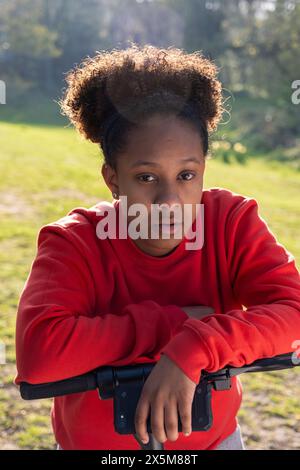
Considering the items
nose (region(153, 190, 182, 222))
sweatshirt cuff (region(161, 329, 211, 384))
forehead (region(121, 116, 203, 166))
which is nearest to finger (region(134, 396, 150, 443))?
sweatshirt cuff (region(161, 329, 211, 384))

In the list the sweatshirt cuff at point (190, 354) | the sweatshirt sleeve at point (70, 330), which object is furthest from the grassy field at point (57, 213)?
the sweatshirt cuff at point (190, 354)

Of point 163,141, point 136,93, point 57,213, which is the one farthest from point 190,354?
point 57,213

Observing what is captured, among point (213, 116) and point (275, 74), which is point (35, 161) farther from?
point (213, 116)

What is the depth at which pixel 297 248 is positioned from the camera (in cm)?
734

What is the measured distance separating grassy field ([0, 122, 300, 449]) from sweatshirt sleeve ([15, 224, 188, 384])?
0.54 meters

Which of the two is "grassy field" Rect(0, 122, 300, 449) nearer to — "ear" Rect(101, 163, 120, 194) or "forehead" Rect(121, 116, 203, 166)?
"ear" Rect(101, 163, 120, 194)

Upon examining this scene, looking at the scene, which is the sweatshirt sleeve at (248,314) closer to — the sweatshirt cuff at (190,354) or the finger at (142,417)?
the sweatshirt cuff at (190,354)

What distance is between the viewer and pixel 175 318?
1.48 m

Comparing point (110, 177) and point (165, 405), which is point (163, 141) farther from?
point (165, 405)

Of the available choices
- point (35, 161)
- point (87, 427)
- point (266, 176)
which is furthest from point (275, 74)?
point (87, 427)

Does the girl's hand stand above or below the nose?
below

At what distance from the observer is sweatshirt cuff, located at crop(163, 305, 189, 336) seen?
1.45 metres

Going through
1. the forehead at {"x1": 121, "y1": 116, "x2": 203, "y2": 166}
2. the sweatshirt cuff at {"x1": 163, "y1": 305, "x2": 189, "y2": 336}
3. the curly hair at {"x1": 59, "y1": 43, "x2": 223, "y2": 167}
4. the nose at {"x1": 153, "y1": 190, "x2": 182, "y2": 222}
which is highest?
the curly hair at {"x1": 59, "y1": 43, "x2": 223, "y2": 167}

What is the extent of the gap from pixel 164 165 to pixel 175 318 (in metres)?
0.39
